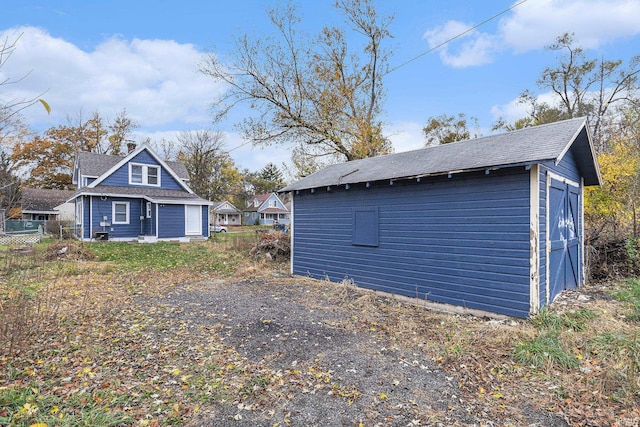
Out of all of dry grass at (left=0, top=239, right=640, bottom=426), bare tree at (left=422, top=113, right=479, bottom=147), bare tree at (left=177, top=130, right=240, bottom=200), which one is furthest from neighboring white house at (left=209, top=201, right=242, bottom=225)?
dry grass at (left=0, top=239, right=640, bottom=426)

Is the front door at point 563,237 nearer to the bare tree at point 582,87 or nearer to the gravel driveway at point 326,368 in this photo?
the gravel driveway at point 326,368

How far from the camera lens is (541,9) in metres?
8.38

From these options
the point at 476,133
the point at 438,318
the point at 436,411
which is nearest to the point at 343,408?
the point at 436,411

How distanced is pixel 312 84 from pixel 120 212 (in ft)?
42.0

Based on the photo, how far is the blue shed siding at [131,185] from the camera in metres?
18.8

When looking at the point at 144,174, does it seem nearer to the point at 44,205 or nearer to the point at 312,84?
the point at 312,84

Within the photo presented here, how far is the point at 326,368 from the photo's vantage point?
152 inches

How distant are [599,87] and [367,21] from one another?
1350 centimetres

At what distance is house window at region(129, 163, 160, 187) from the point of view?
63.8 ft

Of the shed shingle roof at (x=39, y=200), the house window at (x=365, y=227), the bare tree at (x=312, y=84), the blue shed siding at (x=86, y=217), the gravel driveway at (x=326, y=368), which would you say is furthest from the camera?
the shed shingle roof at (x=39, y=200)

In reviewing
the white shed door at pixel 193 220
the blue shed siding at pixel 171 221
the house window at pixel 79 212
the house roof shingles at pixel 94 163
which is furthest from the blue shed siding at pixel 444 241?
the house roof shingles at pixel 94 163

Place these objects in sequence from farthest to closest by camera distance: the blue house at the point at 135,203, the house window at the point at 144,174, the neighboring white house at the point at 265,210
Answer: the neighboring white house at the point at 265,210 < the house window at the point at 144,174 < the blue house at the point at 135,203

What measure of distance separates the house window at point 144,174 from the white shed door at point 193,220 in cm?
265

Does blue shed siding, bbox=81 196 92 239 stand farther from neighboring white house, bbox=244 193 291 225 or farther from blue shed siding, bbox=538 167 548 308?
neighboring white house, bbox=244 193 291 225
